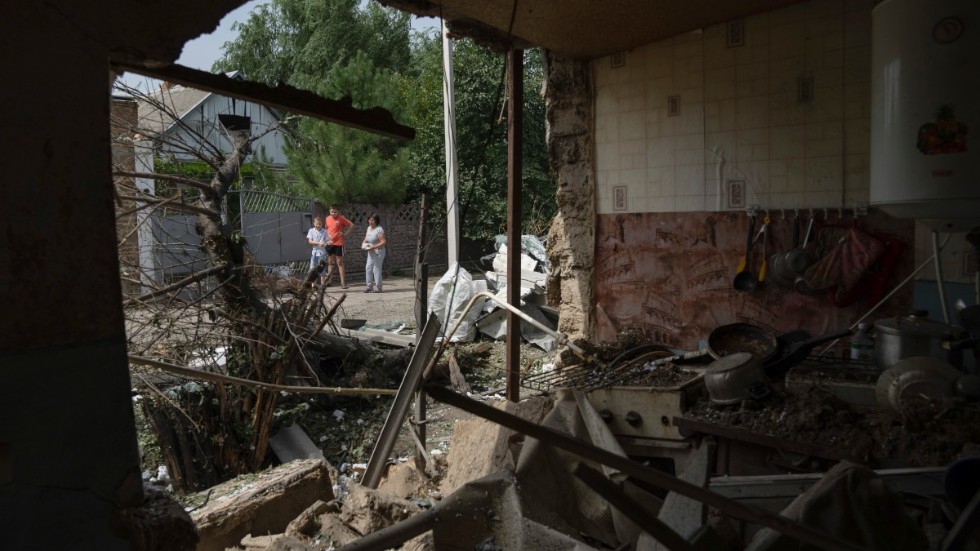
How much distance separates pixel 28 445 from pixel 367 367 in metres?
6.30

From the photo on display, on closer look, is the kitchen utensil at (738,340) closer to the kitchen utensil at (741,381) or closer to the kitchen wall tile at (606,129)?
the kitchen utensil at (741,381)

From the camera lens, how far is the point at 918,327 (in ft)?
10.9

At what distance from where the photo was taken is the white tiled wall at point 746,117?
177 inches

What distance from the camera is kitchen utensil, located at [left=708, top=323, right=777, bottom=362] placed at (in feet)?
14.6

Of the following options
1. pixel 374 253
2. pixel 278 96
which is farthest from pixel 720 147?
pixel 374 253

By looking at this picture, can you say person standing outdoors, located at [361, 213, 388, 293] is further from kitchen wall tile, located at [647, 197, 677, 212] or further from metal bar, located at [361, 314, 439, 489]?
metal bar, located at [361, 314, 439, 489]

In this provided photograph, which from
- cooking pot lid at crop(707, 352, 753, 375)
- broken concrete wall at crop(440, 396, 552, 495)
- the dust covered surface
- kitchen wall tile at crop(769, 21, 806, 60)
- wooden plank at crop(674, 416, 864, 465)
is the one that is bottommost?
broken concrete wall at crop(440, 396, 552, 495)

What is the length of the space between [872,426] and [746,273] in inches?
78.1

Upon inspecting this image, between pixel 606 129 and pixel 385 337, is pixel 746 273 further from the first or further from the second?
pixel 385 337

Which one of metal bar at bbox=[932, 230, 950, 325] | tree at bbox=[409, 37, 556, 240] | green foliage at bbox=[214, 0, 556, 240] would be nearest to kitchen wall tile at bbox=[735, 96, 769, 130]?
metal bar at bbox=[932, 230, 950, 325]

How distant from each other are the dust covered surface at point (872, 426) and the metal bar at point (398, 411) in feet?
5.66

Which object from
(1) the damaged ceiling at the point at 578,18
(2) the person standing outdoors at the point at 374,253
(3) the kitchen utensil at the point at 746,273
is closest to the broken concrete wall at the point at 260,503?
(1) the damaged ceiling at the point at 578,18

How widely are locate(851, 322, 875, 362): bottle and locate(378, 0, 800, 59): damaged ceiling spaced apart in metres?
2.31

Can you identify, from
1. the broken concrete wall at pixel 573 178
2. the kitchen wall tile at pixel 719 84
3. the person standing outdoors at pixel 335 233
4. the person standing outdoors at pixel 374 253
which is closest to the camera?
the kitchen wall tile at pixel 719 84
